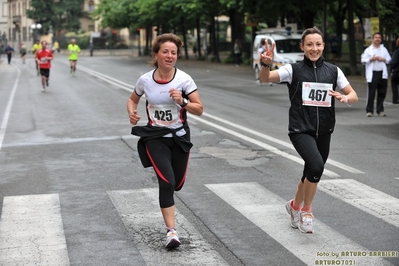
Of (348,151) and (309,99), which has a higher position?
(309,99)

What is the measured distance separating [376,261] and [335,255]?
1.05 ft

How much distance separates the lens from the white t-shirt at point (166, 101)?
261 inches

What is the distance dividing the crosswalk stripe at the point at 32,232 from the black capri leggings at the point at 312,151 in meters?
2.13

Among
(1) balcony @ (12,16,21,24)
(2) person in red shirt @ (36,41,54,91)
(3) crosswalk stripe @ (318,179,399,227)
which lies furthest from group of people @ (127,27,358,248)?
(1) balcony @ (12,16,21,24)

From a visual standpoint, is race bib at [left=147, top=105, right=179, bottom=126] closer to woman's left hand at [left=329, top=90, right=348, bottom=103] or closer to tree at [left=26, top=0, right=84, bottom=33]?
woman's left hand at [left=329, top=90, right=348, bottom=103]

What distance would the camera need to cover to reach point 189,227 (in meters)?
7.27

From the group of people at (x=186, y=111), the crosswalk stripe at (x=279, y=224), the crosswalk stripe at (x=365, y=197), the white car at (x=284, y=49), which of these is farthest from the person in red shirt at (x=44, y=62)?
the group of people at (x=186, y=111)

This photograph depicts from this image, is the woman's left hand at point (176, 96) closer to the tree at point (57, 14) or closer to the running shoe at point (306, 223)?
the running shoe at point (306, 223)

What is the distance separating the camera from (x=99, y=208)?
8250mm

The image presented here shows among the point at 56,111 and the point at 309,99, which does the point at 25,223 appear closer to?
the point at 309,99

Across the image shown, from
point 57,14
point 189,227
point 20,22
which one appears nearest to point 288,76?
point 189,227

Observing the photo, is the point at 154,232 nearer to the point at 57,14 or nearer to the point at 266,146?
the point at 266,146

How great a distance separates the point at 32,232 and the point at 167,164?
1.47 m

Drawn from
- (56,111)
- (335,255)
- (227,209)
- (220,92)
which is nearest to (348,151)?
(227,209)
